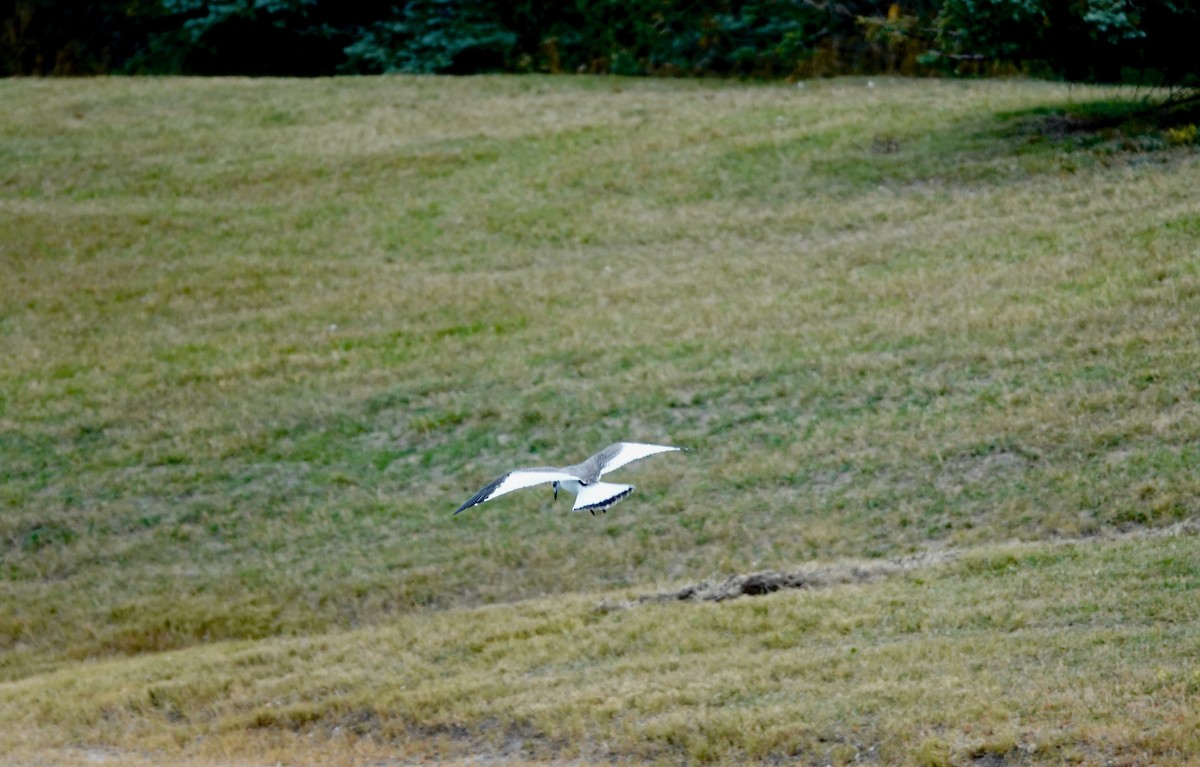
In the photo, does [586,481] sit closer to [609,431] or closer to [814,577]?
[814,577]

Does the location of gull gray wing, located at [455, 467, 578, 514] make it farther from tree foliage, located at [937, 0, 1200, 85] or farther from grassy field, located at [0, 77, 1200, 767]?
tree foliage, located at [937, 0, 1200, 85]

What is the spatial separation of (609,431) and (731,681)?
4080 mm

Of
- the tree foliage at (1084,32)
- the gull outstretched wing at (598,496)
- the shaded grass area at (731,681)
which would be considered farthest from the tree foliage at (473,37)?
the gull outstretched wing at (598,496)

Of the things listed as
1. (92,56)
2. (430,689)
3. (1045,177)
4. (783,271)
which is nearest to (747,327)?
(783,271)

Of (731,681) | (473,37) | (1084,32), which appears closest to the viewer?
(731,681)

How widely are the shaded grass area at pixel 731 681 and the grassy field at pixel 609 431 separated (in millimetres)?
29

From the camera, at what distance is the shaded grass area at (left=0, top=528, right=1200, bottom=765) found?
21.3 feet

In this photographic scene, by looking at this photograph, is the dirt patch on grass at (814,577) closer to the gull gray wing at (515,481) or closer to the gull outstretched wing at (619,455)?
the gull outstretched wing at (619,455)

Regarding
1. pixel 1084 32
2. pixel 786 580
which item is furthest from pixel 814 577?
pixel 1084 32

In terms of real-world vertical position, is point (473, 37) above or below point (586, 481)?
above

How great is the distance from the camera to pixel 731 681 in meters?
7.39

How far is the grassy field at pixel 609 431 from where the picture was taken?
7.42 m

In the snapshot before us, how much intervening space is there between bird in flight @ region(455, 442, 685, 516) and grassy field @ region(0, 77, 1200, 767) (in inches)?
55.7

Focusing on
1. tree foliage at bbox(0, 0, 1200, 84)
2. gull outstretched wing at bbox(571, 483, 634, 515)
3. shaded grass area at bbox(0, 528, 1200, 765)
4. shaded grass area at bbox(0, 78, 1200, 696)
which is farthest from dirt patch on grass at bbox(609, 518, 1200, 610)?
tree foliage at bbox(0, 0, 1200, 84)
